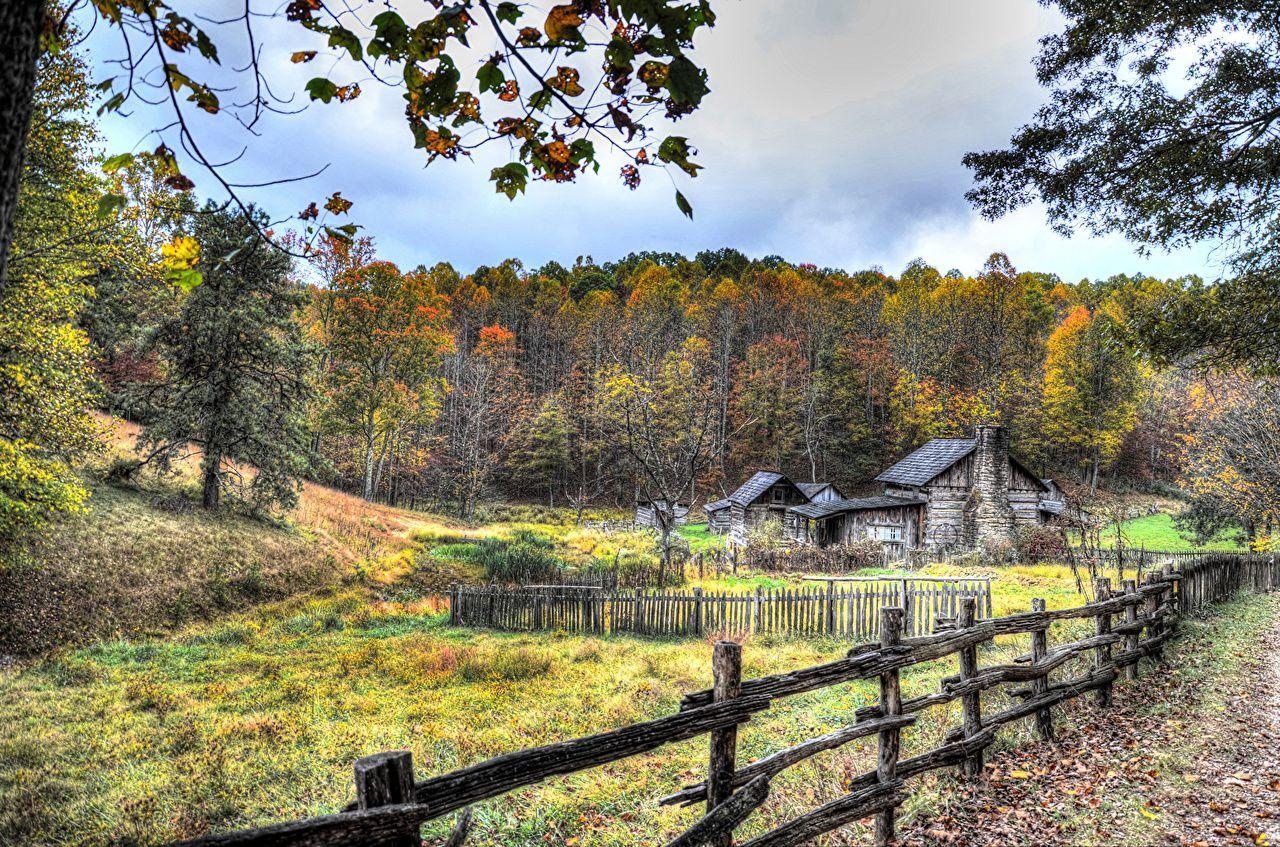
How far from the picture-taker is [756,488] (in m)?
38.3

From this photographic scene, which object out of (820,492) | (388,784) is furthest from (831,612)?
(820,492)

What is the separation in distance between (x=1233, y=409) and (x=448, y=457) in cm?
4515

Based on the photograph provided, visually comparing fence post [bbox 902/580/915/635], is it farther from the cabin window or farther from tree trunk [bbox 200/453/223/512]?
tree trunk [bbox 200/453/223/512]

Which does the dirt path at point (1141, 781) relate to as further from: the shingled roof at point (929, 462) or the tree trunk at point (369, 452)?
the tree trunk at point (369, 452)

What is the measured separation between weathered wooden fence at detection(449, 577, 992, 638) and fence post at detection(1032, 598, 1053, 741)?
664cm

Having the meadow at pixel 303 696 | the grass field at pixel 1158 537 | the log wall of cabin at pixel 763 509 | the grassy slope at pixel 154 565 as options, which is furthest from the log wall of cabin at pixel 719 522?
the grassy slope at pixel 154 565

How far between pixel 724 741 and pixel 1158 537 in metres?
45.1

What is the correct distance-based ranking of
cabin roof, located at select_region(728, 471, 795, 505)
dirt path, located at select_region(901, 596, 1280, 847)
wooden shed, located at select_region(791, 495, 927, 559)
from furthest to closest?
cabin roof, located at select_region(728, 471, 795, 505), wooden shed, located at select_region(791, 495, 927, 559), dirt path, located at select_region(901, 596, 1280, 847)

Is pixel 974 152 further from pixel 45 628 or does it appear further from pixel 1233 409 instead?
pixel 45 628

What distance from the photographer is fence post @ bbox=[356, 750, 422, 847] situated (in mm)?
2553

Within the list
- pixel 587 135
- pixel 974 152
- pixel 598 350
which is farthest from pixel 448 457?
pixel 587 135

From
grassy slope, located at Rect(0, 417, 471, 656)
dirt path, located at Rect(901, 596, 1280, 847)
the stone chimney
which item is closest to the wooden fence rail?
dirt path, located at Rect(901, 596, 1280, 847)

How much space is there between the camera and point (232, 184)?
264 cm

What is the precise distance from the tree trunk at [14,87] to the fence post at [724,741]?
12.8 feet
